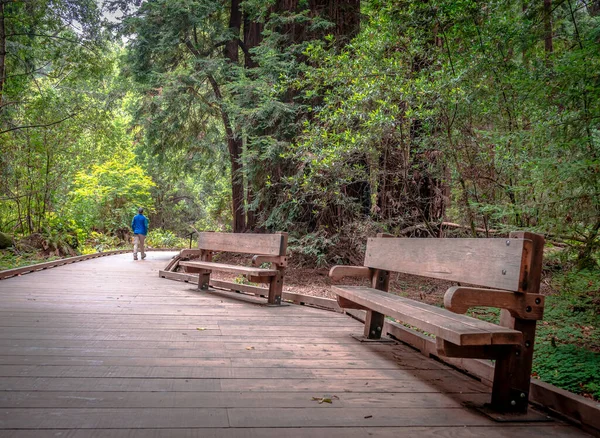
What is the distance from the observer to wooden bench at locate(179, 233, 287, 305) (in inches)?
242

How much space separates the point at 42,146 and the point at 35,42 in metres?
2.94

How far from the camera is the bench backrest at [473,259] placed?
2748 millimetres

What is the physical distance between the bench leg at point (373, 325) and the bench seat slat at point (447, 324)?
64cm

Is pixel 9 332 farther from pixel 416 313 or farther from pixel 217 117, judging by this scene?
pixel 217 117

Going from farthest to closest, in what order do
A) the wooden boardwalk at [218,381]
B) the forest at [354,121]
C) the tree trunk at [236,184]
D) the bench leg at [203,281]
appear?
the tree trunk at [236,184] < the bench leg at [203,281] < the forest at [354,121] < the wooden boardwalk at [218,381]

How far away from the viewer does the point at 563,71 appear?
4.47 meters

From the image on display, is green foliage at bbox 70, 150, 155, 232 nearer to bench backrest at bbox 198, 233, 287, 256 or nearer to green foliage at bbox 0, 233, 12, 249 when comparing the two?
green foliage at bbox 0, 233, 12, 249

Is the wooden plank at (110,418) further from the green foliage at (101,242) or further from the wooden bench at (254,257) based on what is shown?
the green foliage at (101,242)

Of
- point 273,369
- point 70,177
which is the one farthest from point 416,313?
point 70,177

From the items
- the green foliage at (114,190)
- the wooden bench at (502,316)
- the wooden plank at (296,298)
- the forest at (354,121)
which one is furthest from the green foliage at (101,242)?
the wooden bench at (502,316)

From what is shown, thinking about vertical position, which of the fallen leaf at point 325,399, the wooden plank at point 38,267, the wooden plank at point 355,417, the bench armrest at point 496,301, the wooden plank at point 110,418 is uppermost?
the bench armrest at point 496,301

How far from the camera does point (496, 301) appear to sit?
268 cm

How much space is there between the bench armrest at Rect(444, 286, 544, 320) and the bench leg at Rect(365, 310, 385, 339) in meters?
1.81

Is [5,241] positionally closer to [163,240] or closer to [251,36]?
[251,36]
